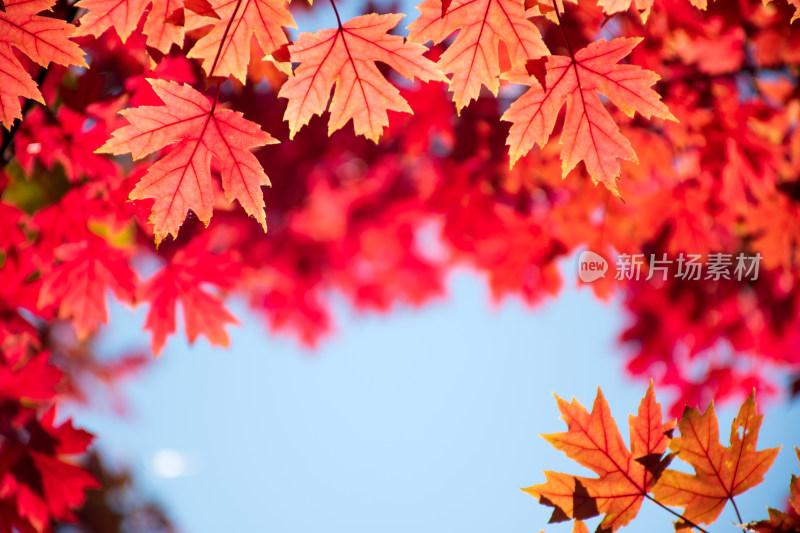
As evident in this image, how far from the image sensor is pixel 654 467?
1500 millimetres

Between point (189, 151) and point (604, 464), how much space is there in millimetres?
1539

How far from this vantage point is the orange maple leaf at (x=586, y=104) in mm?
1634

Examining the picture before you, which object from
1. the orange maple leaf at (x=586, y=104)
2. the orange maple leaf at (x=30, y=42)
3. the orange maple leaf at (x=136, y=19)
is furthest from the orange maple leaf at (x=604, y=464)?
the orange maple leaf at (x=30, y=42)

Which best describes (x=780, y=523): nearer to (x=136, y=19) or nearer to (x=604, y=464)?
(x=604, y=464)

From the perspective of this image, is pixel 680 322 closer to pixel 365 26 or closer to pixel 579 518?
pixel 579 518

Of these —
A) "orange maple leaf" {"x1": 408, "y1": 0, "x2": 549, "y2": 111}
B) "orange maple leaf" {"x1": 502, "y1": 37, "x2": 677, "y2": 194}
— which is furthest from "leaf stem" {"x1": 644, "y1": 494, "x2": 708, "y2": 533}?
"orange maple leaf" {"x1": 408, "y1": 0, "x2": 549, "y2": 111}

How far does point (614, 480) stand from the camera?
1.55 meters

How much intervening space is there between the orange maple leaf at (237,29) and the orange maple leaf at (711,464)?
1.56 m

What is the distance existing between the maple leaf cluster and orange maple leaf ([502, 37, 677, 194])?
27.1 inches

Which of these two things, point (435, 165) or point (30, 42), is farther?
point (435, 165)

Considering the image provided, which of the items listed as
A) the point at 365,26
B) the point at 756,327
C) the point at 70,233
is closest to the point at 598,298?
the point at 756,327

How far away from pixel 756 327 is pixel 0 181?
166 inches

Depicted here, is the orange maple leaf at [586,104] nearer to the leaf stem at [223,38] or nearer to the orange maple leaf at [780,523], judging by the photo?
the leaf stem at [223,38]

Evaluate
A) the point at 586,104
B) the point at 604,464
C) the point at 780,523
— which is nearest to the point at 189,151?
the point at 586,104
